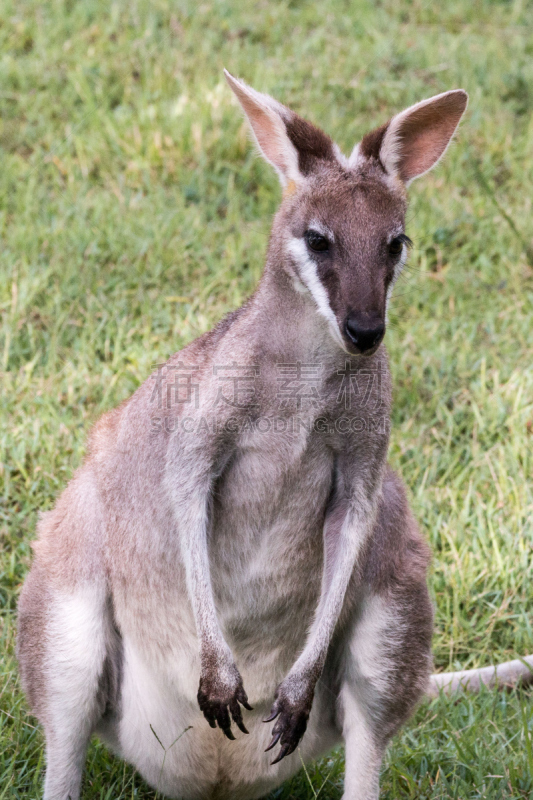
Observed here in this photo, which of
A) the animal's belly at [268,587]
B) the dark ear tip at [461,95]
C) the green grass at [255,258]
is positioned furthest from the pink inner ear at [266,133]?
the green grass at [255,258]

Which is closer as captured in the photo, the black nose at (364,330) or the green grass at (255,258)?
the black nose at (364,330)

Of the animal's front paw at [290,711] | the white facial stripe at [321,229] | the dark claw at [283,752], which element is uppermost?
the white facial stripe at [321,229]

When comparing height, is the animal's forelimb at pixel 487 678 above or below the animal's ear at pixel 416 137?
below

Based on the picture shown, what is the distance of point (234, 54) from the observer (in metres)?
7.41

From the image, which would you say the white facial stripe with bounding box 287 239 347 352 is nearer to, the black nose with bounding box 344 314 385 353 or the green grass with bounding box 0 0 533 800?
the black nose with bounding box 344 314 385 353

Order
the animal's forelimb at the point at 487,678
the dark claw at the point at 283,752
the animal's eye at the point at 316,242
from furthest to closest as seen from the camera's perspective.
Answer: the animal's forelimb at the point at 487,678, the dark claw at the point at 283,752, the animal's eye at the point at 316,242

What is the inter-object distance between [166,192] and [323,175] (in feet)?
10.8

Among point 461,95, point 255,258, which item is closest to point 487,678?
point 461,95

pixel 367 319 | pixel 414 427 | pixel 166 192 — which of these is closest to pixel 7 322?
pixel 166 192

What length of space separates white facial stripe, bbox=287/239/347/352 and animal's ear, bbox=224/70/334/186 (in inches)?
11.2

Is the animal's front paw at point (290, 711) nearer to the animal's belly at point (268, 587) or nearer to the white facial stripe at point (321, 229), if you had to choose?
the animal's belly at point (268, 587)

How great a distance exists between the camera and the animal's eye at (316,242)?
123 inches

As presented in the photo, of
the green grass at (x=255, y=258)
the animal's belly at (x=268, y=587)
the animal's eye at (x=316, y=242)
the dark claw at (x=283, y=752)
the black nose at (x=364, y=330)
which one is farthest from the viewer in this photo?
the green grass at (x=255, y=258)

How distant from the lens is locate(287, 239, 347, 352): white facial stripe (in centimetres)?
302
